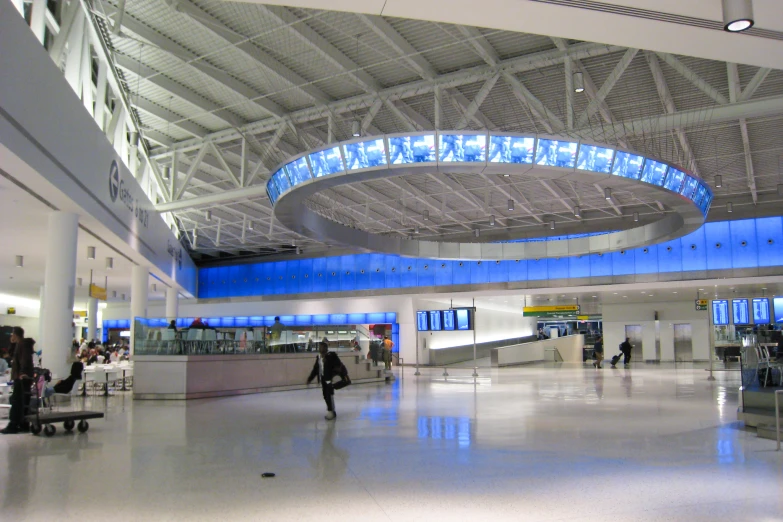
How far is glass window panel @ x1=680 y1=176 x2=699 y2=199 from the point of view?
55.5 feet

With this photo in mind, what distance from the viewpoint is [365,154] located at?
14.9m

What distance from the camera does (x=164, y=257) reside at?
32.2 metres

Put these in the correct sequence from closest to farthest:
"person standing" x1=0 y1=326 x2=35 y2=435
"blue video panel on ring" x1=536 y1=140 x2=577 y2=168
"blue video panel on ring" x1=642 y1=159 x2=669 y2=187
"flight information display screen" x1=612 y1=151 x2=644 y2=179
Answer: "person standing" x1=0 y1=326 x2=35 y2=435
"blue video panel on ring" x1=536 y1=140 x2=577 y2=168
"flight information display screen" x1=612 y1=151 x2=644 y2=179
"blue video panel on ring" x1=642 y1=159 x2=669 y2=187

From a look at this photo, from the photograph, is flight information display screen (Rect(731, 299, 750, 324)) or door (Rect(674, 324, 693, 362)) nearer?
flight information display screen (Rect(731, 299, 750, 324))

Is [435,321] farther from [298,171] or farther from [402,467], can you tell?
[402,467]

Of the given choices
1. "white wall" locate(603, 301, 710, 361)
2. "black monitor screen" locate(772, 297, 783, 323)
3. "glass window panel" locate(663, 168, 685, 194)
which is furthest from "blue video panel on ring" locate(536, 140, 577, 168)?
"white wall" locate(603, 301, 710, 361)

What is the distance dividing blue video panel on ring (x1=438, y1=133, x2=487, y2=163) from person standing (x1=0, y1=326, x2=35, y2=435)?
9.25m

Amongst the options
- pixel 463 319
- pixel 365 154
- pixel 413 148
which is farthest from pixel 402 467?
pixel 463 319

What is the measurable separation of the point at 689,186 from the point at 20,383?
16.6 meters

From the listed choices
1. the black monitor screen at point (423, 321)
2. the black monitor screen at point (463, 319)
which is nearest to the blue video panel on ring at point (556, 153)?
the black monitor screen at point (463, 319)

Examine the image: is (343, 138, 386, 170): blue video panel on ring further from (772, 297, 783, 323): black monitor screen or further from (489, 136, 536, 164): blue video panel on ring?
(772, 297, 783, 323): black monitor screen

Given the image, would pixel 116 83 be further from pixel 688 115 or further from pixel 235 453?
pixel 688 115

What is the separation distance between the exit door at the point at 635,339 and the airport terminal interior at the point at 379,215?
7667 mm

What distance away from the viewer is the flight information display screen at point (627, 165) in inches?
605
